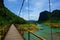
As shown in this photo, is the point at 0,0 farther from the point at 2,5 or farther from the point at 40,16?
the point at 40,16

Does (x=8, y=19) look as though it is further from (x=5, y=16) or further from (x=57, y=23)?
(x=57, y=23)

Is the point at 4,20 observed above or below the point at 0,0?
below

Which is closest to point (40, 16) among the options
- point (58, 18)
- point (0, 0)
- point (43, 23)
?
point (43, 23)

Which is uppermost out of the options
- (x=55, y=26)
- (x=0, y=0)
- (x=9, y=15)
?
(x=0, y=0)

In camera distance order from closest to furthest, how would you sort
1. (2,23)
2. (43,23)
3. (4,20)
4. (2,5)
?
(2,23), (4,20), (2,5), (43,23)

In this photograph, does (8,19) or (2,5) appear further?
(2,5)

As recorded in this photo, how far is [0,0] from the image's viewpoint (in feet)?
113

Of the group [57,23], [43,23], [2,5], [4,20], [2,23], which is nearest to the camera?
[2,23]

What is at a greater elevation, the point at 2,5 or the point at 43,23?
the point at 2,5

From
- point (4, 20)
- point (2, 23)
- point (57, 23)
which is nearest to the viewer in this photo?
point (2, 23)

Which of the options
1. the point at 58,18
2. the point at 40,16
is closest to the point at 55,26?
the point at 58,18

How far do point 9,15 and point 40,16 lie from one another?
15.8 metres

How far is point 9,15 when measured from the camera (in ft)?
99.7

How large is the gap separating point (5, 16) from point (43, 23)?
1455cm
